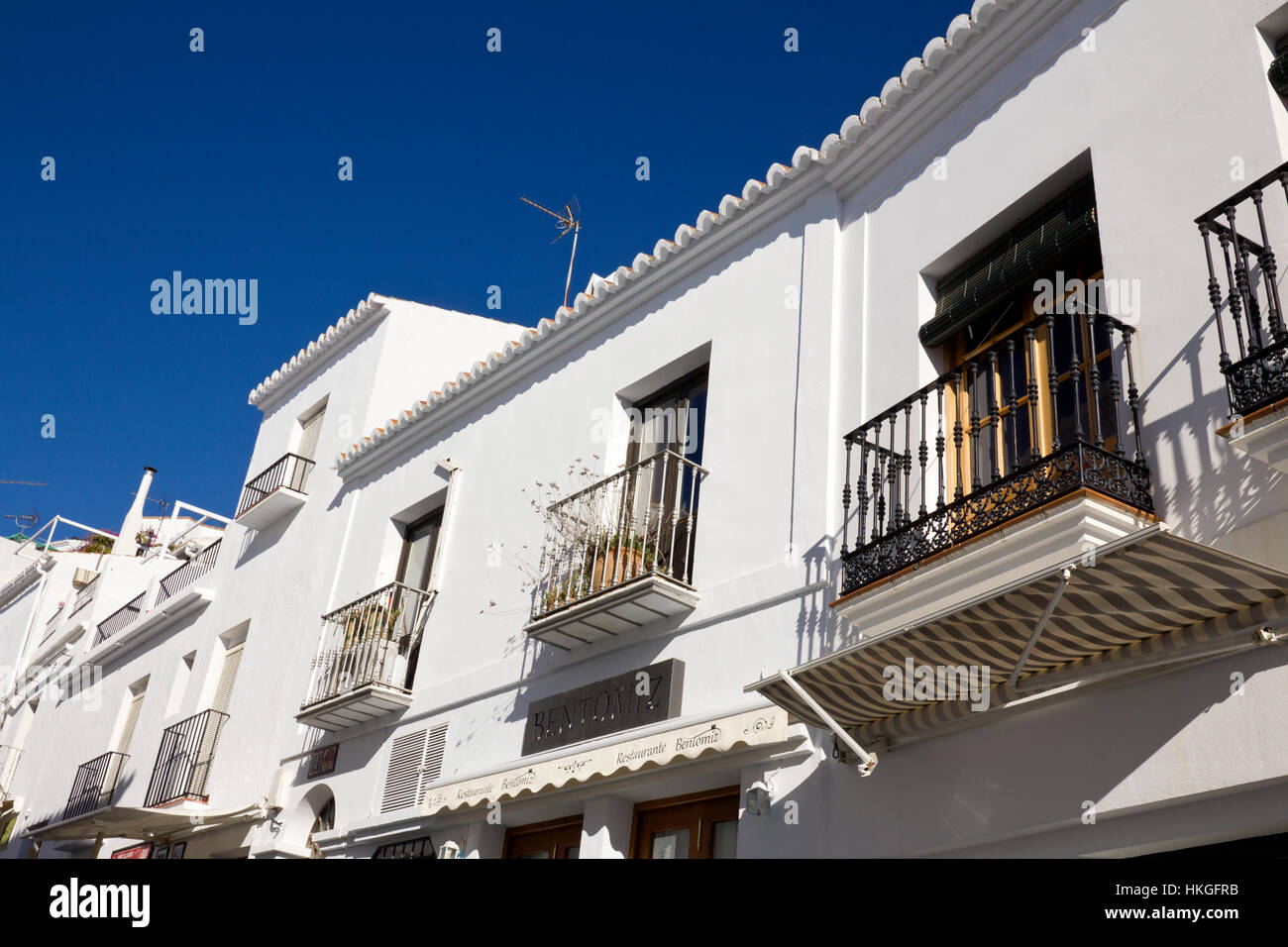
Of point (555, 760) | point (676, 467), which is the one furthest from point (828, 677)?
point (676, 467)

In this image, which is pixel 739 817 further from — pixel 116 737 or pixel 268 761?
pixel 116 737

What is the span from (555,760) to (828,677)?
9.18 feet

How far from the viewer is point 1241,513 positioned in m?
5.20

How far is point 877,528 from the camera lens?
6.91 m

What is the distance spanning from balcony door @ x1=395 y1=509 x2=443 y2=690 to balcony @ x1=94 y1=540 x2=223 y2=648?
16.2 feet

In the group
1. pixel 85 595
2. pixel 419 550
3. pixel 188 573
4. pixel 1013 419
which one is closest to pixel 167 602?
pixel 188 573

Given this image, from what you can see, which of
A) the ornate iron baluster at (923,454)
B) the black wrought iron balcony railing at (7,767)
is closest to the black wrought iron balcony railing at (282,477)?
the black wrought iron balcony railing at (7,767)

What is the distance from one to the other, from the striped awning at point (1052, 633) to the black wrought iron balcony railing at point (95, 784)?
1311 centimetres

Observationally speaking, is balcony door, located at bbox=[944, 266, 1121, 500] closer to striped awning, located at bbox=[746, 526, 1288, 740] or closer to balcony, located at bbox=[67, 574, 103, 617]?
striped awning, located at bbox=[746, 526, 1288, 740]

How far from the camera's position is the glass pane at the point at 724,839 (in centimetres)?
756

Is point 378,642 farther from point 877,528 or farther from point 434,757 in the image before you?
point 877,528

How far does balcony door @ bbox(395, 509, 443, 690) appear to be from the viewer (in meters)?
11.5

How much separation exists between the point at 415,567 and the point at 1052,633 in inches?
335

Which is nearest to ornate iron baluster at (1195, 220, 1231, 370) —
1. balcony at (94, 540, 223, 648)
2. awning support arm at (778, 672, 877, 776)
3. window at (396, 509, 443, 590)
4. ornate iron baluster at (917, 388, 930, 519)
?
ornate iron baluster at (917, 388, 930, 519)
